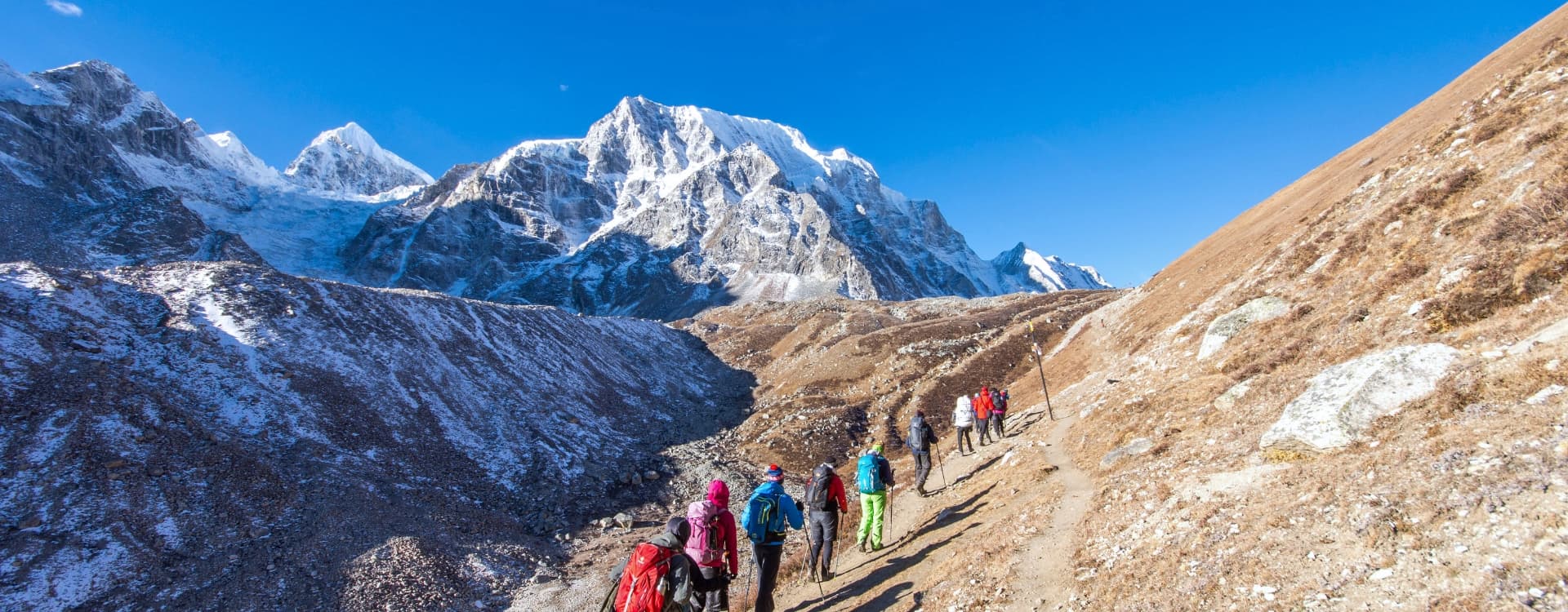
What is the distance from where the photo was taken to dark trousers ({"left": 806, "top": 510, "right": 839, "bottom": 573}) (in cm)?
1318

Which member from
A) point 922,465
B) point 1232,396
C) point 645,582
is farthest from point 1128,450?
point 645,582

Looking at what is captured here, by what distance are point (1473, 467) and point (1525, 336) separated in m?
4.28

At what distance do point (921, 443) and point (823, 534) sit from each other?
6.32 m

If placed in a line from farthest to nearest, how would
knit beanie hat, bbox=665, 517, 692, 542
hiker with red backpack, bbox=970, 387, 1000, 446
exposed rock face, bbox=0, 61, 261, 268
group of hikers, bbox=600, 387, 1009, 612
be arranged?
exposed rock face, bbox=0, 61, 261, 268 → hiker with red backpack, bbox=970, 387, 1000, 446 → knit beanie hat, bbox=665, 517, 692, 542 → group of hikers, bbox=600, 387, 1009, 612

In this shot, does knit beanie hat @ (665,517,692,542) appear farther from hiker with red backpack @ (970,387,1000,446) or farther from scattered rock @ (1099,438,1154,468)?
hiker with red backpack @ (970,387,1000,446)

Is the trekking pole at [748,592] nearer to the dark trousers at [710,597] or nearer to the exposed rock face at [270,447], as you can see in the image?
the dark trousers at [710,597]

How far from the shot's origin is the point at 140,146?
19712 centimetres

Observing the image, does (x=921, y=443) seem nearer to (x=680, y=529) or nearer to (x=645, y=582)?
(x=680, y=529)

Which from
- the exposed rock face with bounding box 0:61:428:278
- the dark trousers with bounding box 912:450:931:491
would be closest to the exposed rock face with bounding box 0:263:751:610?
the dark trousers with bounding box 912:450:931:491

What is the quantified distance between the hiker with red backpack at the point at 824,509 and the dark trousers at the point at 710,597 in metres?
2.61

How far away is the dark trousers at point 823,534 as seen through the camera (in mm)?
13180

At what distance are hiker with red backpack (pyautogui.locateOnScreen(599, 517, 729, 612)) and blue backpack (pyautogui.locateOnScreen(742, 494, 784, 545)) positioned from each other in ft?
8.02

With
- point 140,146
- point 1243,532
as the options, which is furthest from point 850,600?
point 140,146

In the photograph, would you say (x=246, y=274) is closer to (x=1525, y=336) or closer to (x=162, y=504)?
Answer: (x=162, y=504)
